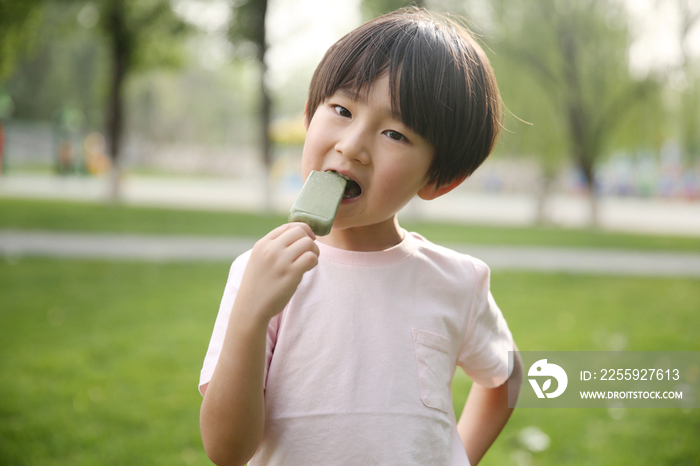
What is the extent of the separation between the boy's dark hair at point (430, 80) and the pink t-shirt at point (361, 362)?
0.80ft

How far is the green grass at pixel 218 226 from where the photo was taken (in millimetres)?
9938

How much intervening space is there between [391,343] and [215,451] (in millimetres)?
382

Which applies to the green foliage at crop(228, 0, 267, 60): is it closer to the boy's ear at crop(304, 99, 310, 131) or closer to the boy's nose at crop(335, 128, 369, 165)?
the boy's ear at crop(304, 99, 310, 131)

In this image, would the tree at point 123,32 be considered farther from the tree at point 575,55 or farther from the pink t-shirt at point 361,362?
the pink t-shirt at point 361,362

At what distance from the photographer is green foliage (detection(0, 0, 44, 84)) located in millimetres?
10930

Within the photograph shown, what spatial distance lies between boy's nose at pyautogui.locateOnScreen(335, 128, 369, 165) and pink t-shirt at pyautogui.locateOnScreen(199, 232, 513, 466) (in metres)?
0.21

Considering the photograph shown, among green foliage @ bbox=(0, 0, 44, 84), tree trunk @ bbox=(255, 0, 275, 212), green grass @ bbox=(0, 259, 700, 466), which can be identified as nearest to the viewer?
green grass @ bbox=(0, 259, 700, 466)

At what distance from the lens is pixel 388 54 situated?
3.87ft

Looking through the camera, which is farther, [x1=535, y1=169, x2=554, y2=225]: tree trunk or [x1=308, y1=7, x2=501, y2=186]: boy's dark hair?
[x1=535, y1=169, x2=554, y2=225]: tree trunk

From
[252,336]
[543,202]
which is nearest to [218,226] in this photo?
[543,202]

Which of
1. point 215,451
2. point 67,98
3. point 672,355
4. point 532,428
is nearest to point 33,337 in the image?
point 532,428

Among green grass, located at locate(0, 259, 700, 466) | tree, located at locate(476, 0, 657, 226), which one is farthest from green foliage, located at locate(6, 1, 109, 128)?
green grass, located at locate(0, 259, 700, 466)

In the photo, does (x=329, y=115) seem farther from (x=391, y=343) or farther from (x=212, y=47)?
(x=212, y=47)

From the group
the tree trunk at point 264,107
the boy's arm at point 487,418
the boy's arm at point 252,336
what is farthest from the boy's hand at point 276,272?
the tree trunk at point 264,107
